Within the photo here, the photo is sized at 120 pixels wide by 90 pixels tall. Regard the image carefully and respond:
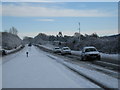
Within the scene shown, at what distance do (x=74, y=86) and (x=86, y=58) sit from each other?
20.1m

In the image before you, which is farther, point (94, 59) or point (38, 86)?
point (94, 59)

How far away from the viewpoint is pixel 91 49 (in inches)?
1251

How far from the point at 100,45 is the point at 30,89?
59862mm

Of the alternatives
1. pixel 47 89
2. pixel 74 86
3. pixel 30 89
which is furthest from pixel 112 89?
pixel 30 89

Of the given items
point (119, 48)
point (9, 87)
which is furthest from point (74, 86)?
point (119, 48)

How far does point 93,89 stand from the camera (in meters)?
10.3

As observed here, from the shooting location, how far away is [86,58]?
30.7m

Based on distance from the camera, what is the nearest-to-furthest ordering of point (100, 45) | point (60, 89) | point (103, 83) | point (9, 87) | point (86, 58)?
point (60, 89) → point (9, 87) → point (103, 83) → point (86, 58) → point (100, 45)

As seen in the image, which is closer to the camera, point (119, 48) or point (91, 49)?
point (91, 49)

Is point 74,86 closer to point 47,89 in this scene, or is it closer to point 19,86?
point 47,89

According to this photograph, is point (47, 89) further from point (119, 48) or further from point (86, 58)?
point (119, 48)

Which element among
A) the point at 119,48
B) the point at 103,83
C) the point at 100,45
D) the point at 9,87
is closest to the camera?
the point at 9,87

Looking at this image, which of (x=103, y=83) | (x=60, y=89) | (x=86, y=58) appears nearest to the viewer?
(x=60, y=89)

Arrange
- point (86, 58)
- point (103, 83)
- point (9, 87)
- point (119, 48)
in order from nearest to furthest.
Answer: point (9, 87), point (103, 83), point (86, 58), point (119, 48)
